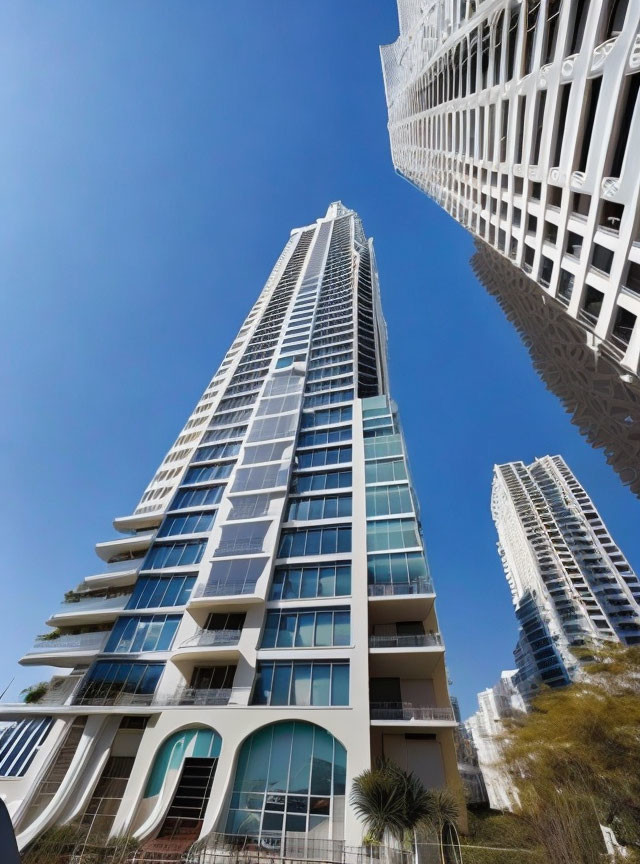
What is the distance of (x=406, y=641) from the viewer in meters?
21.5

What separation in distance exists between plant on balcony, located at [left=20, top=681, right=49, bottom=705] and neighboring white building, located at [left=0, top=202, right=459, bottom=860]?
2.16 ft

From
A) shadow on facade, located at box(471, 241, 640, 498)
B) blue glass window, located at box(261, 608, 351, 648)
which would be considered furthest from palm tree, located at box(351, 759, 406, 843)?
shadow on facade, located at box(471, 241, 640, 498)

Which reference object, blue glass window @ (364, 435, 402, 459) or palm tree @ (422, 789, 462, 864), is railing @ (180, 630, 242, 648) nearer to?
palm tree @ (422, 789, 462, 864)

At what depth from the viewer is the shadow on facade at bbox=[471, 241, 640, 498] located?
63.5ft

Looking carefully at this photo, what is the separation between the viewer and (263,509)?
2917 cm

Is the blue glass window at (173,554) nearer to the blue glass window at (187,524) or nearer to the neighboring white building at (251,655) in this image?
the neighboring white building at (251,655)

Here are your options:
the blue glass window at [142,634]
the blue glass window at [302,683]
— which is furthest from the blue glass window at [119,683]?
the blue glass window at [302,683]

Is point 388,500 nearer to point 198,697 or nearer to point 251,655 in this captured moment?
point 251,655

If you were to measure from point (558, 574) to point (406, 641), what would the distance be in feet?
267

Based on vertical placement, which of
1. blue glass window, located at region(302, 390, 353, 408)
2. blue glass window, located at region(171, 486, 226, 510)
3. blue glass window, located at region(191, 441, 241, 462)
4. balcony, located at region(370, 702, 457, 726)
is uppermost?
blue glass window, located at region(302, 390, 353, 408)

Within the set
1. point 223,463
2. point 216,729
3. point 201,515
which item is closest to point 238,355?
point 223,463

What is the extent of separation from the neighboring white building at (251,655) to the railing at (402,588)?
0.38ft

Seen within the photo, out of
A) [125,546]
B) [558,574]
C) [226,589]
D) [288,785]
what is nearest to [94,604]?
[125,546]

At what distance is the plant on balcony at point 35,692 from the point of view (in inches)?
972
